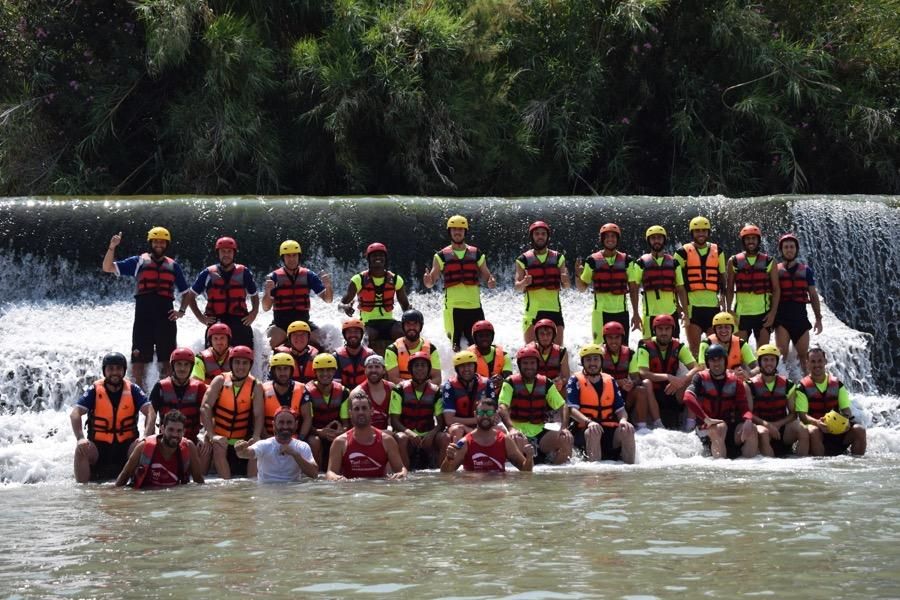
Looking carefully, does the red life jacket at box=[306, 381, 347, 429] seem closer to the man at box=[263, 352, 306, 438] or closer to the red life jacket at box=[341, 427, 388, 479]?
the man at box=[263, 352, 306, 438]

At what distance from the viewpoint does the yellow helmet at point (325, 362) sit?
10.9 m

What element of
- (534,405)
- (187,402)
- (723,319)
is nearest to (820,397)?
(723,319)

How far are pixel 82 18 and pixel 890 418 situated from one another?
502 inches

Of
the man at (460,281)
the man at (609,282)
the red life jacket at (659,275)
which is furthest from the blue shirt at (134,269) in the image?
the red life jacket at (659,275)

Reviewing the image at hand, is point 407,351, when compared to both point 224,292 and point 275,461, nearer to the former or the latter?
point 224,292

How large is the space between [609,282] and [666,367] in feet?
3.67

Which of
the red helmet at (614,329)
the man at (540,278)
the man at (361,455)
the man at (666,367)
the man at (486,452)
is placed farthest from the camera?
the man at (540,278)

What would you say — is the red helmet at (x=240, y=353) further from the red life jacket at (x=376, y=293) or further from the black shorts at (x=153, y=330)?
the red life jacket at (x=376, y=293)

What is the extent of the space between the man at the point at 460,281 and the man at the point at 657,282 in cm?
144

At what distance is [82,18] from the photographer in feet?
65.6

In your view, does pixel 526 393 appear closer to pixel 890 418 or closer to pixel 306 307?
pixel 306 307

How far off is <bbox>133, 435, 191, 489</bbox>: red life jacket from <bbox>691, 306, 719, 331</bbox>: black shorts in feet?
17.2

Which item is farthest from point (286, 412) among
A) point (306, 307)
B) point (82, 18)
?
point (82, 18)

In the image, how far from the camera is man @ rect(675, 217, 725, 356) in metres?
13.0
